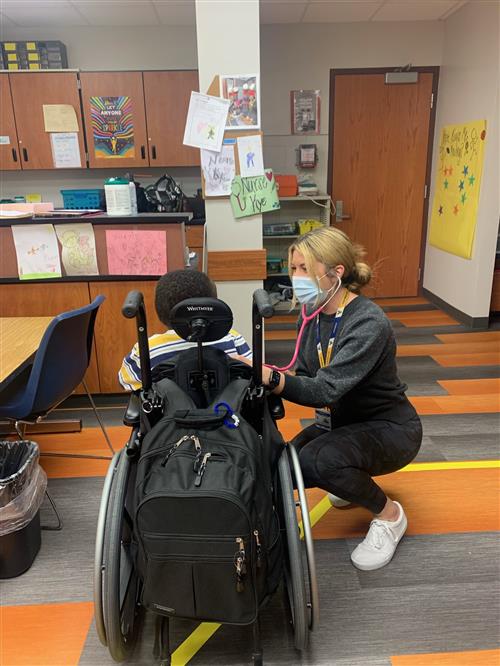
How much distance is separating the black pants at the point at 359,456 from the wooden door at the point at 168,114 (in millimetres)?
3366

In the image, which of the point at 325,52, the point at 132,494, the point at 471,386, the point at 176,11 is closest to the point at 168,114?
the point at 176,11

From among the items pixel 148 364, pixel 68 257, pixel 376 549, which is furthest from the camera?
pixel 68 257

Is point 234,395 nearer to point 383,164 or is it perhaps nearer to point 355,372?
point 355,372

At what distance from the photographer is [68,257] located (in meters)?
2.55

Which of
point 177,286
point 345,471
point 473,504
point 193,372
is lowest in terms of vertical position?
point 473,504

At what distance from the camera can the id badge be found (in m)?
1.74

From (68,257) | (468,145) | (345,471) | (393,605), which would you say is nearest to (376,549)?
A: (393,605)

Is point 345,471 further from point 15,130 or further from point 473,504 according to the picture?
point 15,130

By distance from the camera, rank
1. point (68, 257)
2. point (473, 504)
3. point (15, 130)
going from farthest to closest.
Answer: point (15, 130) → point (68, 257) → point (473, 504)

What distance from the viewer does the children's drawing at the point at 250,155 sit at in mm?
2656

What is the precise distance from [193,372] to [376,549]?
38.2 inches

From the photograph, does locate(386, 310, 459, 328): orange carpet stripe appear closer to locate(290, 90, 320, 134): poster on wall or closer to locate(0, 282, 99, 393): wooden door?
locate(290, 90, 320, 134): poster on wall

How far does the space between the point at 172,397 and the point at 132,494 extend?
32 centimetres

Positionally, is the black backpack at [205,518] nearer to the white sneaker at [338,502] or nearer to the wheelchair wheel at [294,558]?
the wheelchair wheel at [294,558]
